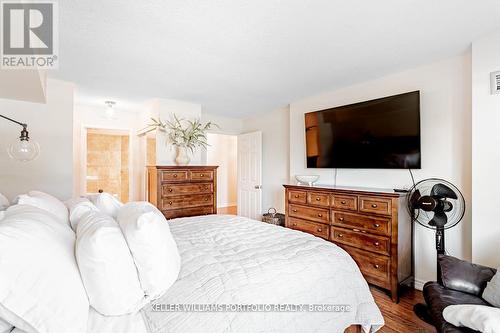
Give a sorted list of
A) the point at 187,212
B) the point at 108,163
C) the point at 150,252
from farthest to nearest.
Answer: the point at 108,163
the point at 187,212
the point at 150,252

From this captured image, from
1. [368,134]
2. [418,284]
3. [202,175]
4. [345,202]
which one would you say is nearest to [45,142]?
[202,175]

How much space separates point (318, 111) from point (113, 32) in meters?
2.72

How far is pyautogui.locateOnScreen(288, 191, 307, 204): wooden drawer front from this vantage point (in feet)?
11.0

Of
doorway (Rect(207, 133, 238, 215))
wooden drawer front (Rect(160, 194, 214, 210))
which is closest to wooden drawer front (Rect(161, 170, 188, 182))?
wooden drawer front (Rect(160, 194, 214, 210))

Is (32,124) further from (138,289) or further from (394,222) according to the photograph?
(394,222)

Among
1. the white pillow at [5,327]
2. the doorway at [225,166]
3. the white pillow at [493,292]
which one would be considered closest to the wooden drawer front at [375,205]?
the white pillow at [493,292]

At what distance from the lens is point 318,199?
3160mm

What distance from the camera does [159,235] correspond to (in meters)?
1.13

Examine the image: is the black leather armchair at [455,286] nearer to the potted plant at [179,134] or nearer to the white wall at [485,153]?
the white wall at [485,153]

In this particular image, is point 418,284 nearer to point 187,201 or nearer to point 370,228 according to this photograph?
point 370,228

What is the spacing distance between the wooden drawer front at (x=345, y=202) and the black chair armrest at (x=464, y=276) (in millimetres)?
1040

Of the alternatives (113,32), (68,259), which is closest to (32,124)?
(113,32)

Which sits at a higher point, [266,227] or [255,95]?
[255,95]

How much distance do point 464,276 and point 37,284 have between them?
7.93 ft
